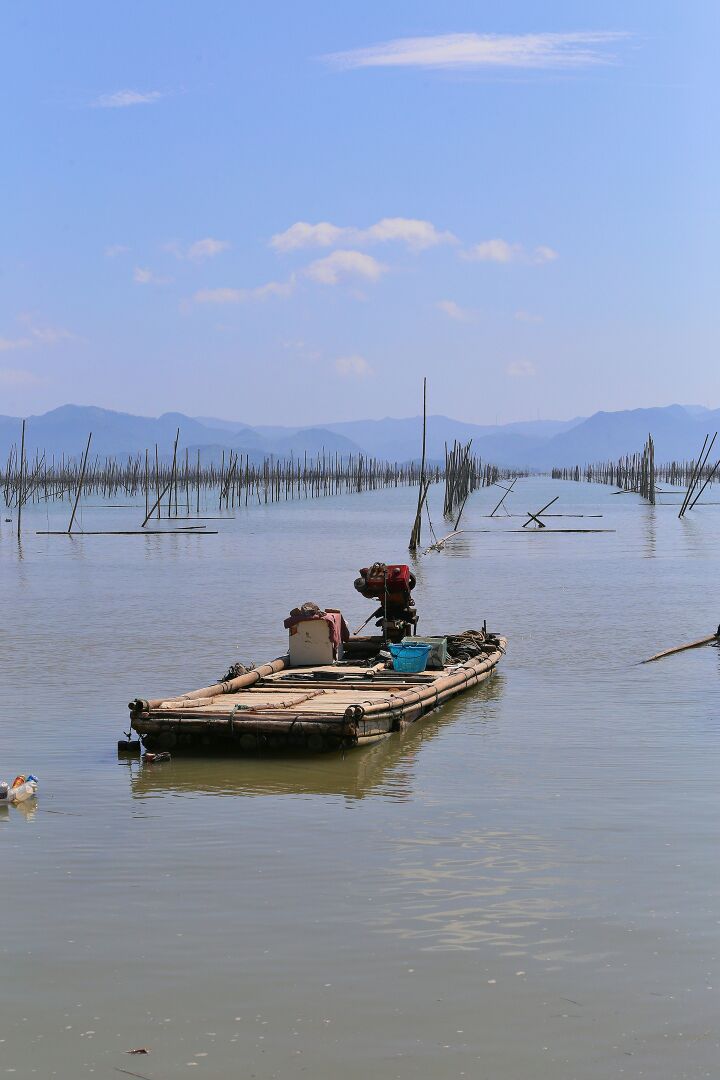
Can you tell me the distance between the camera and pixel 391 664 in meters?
12.2

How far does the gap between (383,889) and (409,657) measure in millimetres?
5769

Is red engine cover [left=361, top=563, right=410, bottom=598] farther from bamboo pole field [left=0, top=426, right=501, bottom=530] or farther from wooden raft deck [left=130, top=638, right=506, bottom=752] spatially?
bamboo pole field [left=0, top=426, right=501, bottom=530]

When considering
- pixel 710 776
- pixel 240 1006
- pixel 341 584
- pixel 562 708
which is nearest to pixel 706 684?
pixel 562 708

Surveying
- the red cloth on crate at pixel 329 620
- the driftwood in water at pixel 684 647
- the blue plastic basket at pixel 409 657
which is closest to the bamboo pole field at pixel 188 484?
the driftwood in water at pixel 684 647

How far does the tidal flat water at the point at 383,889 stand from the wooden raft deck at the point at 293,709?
0.63 feet

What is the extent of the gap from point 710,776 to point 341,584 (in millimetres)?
15927

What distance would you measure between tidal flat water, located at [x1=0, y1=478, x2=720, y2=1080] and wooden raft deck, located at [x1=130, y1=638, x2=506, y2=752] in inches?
7.5

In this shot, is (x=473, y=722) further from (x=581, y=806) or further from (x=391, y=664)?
(x=581, y=806)

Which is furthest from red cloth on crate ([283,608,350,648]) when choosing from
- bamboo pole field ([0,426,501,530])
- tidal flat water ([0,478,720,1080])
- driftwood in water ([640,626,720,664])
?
bamboo pole field ([0,426,501,530])

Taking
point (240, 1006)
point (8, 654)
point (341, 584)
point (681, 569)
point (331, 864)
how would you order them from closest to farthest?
point (240, 1006) < point (331, 864) < point (8, 654) < point (341, 584) < point (681, 569)

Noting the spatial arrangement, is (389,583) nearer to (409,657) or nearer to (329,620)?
(329,620)

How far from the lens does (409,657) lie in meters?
11.8

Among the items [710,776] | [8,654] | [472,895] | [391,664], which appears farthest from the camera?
[8,654]

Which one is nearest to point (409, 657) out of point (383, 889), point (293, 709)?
point (293, 709)
